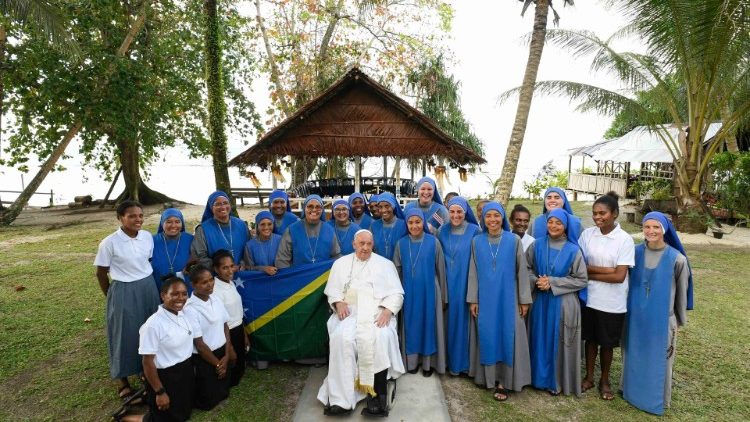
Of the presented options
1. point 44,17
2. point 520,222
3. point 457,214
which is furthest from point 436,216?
point 44,17

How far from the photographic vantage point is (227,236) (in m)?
4.88

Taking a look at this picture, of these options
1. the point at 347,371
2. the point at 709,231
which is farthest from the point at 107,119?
the point at 709,231

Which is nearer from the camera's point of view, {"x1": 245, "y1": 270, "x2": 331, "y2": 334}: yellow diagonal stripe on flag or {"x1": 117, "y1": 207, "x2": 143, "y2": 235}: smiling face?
{"x1": 117, "y1": 207, "x2": 143, "y2": 235}: smiling face

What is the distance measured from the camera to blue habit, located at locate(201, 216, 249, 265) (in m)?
4.79

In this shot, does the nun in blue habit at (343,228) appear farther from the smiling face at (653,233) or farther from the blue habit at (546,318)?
the smiling face at (653,233)

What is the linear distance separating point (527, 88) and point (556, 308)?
6.73 meters

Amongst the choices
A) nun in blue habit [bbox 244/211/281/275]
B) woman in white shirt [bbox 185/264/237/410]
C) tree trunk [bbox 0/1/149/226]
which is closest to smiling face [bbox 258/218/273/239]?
nun in blue habit [bbox 244/211/281/275]

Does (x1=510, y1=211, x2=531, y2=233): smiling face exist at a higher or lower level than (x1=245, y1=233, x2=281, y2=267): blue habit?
higher

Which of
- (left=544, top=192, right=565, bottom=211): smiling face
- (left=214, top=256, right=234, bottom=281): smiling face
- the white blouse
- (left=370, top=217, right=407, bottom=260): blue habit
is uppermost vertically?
(left=544, top=192, right=565, bottom=211): smiling face

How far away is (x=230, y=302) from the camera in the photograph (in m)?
4.32

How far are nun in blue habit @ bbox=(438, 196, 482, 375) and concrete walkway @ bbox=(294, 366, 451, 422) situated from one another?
1.12ft

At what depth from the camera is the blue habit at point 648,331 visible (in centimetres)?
384

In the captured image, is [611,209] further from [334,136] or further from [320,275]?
[334,136]

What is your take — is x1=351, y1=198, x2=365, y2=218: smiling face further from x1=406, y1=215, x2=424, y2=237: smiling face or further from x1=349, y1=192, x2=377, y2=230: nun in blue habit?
x1=406, y1=215, x2=424, y2=237: smiling face
